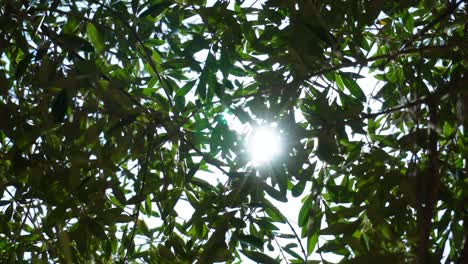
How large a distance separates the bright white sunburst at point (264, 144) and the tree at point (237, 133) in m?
0.03

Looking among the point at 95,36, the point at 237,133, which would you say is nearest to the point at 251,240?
the point at 237,133

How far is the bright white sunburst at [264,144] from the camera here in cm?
146

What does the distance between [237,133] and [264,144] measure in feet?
1.01

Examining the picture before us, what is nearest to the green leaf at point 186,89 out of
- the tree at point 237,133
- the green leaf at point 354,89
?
the tree at point 237,133

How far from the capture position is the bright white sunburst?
1.46 m

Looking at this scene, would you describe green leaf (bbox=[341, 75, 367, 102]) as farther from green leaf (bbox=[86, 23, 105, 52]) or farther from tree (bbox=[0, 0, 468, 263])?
green leaf (bbox=[86, 23, 105, 52])

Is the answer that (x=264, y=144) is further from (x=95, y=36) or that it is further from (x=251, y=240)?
(x=95, y=36)

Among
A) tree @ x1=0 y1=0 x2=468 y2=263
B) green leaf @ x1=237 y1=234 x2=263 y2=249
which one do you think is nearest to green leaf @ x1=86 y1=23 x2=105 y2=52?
tree @ x1=0 y1=0 x2=468 y2=263


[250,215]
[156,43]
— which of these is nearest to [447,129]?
Result: [250,215]

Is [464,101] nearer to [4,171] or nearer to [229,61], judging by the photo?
[229,61]

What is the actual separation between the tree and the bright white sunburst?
3 cm

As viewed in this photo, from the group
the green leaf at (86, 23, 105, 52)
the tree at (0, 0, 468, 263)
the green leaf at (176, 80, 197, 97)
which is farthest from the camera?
the green leaf at (176, 80, 197, 97)

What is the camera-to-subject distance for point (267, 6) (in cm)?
178

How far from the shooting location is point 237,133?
1768 mm
